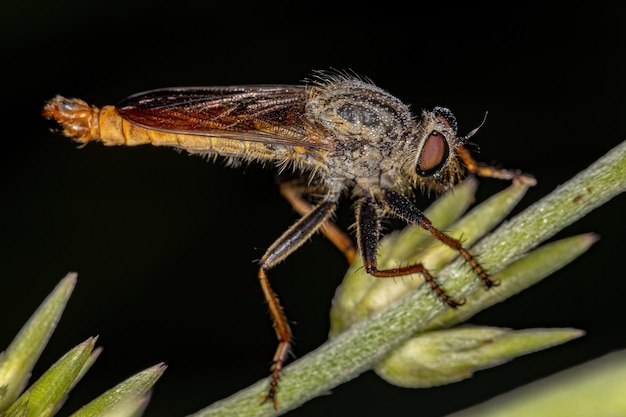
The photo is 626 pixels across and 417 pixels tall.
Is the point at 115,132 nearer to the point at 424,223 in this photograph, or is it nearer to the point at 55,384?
the point at 424,223

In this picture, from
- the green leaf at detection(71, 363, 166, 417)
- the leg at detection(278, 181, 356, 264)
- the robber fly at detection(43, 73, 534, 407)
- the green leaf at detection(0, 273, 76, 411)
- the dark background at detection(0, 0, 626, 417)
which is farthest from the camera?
the dark background at detection(0, 0, 626, 417)

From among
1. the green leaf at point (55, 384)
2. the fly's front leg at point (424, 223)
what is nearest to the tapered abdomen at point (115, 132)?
the fly's front leg at point (424, 223)

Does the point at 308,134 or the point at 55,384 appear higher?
the point at 308,134

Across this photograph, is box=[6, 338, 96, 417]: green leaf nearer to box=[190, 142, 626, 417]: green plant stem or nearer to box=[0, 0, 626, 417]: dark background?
box=[190, 142, 626, 417]: green plant stem

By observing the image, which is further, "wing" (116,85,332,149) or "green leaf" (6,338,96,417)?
"wing" (116,85,332,149)

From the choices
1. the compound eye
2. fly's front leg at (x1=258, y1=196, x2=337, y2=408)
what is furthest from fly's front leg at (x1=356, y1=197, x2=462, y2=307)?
the compound eye

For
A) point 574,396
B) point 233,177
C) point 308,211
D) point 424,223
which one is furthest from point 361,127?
point 574,396

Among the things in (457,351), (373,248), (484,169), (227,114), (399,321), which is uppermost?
(227,114)
